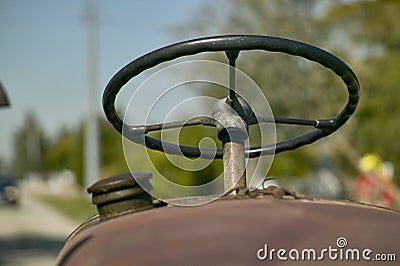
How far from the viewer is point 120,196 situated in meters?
1.31

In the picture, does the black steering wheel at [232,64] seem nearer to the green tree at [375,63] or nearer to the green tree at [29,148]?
the green tree at [375,63]

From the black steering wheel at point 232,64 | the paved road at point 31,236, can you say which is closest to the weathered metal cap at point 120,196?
the black steering wheel at point 232,64

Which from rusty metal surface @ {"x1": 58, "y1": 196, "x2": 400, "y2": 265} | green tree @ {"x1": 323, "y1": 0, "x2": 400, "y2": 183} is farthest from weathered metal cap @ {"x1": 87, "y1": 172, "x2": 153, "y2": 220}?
green tree @ {"x1": 323, "y1": 0, "x2": 400, "y2": 183}

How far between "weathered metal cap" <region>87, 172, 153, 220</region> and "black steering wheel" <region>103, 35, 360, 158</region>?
0.19 m

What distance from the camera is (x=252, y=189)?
132cm

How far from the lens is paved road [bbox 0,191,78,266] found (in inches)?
419

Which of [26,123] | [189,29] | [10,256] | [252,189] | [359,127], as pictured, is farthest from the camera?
[26,123]

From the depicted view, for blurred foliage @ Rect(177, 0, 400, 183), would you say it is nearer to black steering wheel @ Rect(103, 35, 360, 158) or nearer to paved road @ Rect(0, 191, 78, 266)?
paved road @ Rect(0, 191, 78, 266)

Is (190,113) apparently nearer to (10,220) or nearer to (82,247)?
(82,247)

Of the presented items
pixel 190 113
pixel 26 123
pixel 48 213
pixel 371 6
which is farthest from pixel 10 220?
pixel 26 123

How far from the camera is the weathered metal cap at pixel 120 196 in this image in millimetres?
1312

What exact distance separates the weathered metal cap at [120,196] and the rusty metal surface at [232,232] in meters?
0.06

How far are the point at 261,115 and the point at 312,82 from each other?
18.9 meters

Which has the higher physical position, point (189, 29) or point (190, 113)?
point (189, 29)
